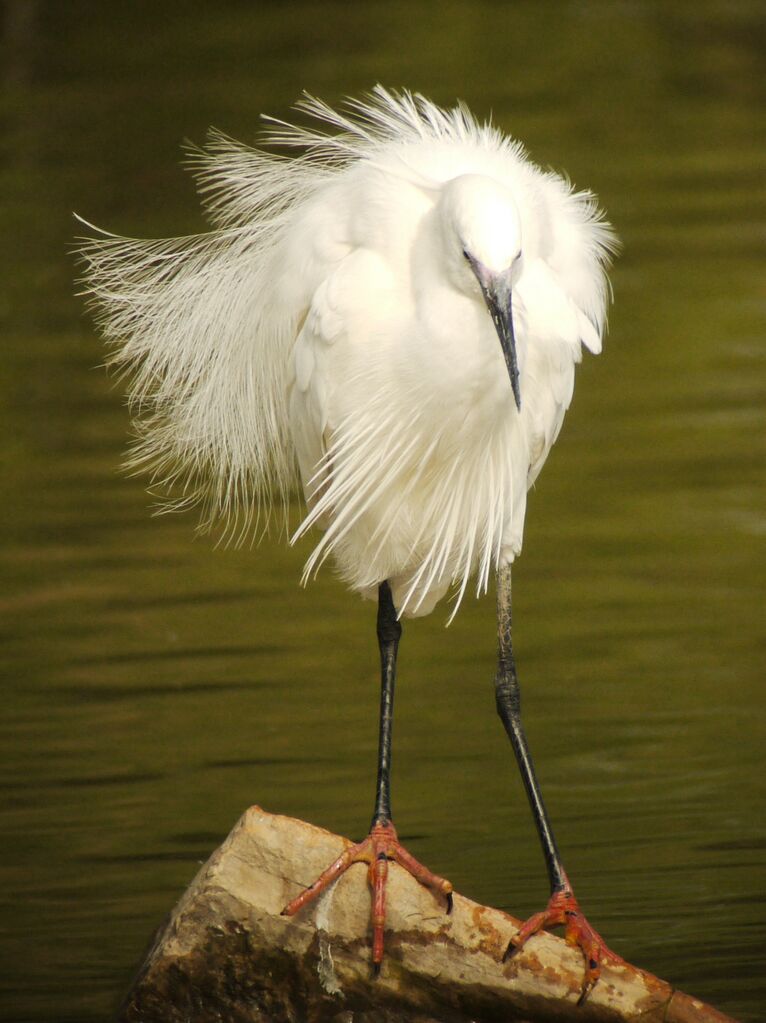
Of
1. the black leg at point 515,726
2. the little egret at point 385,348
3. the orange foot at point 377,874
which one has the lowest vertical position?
the orange foot at point 377,874

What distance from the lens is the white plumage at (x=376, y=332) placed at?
3.38 m

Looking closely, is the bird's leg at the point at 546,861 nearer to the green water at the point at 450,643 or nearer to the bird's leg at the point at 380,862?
the bird's leg at the point at 380,862

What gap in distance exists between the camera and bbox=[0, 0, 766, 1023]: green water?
174 inches

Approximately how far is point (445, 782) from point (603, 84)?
21.7 ft

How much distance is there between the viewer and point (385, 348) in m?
3.49

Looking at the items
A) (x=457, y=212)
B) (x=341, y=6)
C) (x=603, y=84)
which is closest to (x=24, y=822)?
(x=457, y=212)

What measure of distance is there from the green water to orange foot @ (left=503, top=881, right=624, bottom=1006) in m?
0.58

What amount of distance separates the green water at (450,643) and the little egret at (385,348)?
84 cm

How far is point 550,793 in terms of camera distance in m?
4.82

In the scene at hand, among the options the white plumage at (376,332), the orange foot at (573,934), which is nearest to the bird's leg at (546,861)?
the orange foot at (573,934)

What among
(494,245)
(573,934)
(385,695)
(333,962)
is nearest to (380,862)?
(333,962)

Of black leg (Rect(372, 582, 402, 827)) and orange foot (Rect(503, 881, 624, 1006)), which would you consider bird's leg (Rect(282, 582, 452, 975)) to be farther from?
orange foot (Rect(503, 881, 624, 1006))

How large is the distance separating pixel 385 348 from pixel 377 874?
0.95 m

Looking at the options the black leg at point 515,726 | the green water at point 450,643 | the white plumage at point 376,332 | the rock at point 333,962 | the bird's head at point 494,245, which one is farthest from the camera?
the green water at point 450,643
